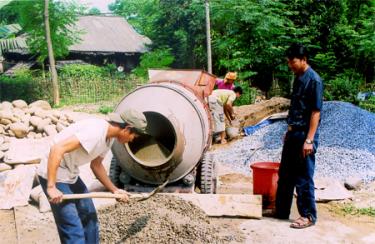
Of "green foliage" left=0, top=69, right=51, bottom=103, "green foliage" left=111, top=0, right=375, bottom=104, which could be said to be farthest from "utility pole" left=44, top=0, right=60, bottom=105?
"green foliage" left=111, top=0, right=375, bottom=104

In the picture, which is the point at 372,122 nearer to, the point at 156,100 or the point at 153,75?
the point at 153,75

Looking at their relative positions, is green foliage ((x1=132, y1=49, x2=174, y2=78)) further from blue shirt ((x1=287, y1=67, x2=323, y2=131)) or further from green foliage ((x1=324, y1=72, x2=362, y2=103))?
blue shirt ((x1=287, y1=67, x2=323, y2=131))

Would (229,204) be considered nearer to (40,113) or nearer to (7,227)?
(7,227)

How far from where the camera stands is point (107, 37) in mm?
27453

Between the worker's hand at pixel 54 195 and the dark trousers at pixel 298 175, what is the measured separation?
2438 mm

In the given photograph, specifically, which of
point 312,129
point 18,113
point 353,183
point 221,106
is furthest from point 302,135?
point 18,113

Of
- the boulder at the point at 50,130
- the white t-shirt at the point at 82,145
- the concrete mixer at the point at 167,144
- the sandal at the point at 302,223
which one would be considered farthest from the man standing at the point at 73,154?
the boulder at the point at 50,130

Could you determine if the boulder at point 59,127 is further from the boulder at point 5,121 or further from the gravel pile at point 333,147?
the gravel pile at point 333,147

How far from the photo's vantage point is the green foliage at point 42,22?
18469 mm

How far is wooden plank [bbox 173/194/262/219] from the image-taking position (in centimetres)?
491

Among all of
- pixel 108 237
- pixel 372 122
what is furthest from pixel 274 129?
pixel 108 237

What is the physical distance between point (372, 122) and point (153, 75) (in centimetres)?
420

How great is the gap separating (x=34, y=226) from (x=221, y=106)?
4.93m

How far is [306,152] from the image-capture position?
14.5 feet
